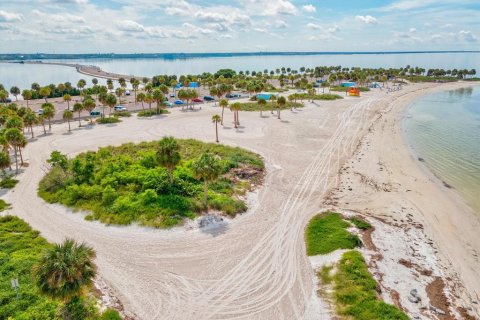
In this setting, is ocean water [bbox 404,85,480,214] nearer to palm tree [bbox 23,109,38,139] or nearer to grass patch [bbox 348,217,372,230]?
grass patch [bbox 348,217,372,230]

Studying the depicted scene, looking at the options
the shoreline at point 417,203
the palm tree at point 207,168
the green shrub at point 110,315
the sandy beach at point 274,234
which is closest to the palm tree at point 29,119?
Answer: the sandy beach at point 274,234

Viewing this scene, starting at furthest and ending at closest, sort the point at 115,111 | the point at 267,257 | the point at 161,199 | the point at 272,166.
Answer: the point at 115,111 → the point at 272,166 → the point at 161,199 → the point at 267,257

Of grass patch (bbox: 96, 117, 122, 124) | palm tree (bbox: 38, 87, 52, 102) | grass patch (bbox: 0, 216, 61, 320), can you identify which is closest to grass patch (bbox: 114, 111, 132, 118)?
grass patch (bbox: 96, 117, 122, 124)

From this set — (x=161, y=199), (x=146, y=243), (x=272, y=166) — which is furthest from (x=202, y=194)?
(x=272, y=166)

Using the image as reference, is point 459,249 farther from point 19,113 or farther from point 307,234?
point 19,113

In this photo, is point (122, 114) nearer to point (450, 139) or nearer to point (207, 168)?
point (207, 168)
